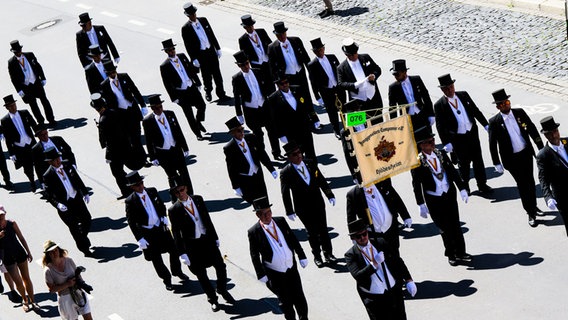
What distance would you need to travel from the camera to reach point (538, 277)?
16.3 metres

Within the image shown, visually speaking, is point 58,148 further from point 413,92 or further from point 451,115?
point 451,115

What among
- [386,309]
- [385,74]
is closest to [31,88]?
[385,74]

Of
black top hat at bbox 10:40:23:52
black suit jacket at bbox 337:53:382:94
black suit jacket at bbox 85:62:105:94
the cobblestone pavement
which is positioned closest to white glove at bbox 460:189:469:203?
black suit jacket at bbox 337:53:382:94

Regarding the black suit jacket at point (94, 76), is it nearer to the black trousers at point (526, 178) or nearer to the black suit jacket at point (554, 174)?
the black trousers at point (526, 178)

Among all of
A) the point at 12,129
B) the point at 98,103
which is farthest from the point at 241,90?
the point at 12,129

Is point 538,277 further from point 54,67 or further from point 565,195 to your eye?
point 54,67

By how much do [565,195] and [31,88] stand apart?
41.9 ft

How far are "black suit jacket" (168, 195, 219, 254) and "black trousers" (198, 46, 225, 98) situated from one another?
816 cm

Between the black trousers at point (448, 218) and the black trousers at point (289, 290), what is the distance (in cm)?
233

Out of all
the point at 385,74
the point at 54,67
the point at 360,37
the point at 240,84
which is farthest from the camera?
the point at 54,67

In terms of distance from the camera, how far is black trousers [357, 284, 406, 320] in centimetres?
1480

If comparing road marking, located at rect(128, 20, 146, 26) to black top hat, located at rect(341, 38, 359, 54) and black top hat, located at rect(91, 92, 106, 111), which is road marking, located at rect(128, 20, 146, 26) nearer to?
black top hat, located at rect(91, 92, 106, 111)

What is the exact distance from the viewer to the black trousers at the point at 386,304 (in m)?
14.8

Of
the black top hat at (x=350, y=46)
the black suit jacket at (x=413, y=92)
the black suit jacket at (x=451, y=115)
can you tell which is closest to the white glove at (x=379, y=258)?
the black suit jacket at (x=451, y=115)
